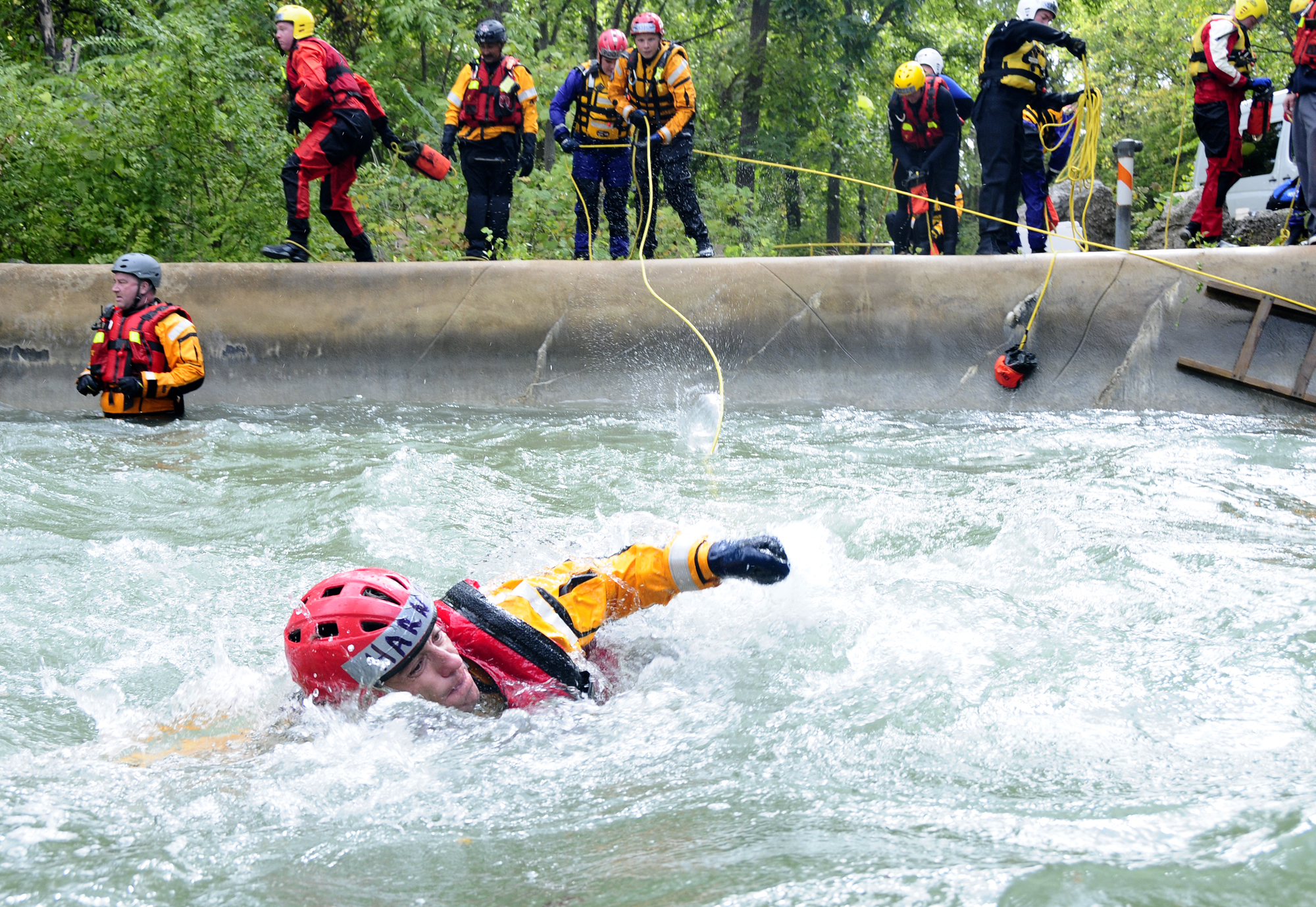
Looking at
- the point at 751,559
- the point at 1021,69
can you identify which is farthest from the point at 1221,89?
the point at 751,559

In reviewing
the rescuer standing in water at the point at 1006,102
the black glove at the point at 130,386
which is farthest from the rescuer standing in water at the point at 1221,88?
the black glove at the point at 130,386

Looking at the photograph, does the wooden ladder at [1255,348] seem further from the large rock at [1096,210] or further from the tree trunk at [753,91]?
the tree trunk at [753,91]

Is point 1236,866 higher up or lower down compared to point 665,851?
higher up

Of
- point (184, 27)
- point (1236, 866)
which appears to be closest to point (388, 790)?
point (1236, 866)

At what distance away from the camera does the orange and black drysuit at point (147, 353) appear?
7.03m

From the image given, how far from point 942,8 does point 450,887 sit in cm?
1941

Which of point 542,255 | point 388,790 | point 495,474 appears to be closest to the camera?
point 388,790

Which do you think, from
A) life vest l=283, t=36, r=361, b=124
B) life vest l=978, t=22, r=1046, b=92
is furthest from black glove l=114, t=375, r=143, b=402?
life vest l=978, t=22, r=1046, b=92

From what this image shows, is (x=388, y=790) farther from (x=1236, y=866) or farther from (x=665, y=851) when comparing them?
(x=1236, y=866)

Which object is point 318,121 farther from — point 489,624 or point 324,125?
point 489,624

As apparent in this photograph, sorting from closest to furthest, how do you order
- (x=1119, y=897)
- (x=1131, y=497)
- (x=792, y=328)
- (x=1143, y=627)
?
(x=1119, y=897)
(x=1143, y=627)
(x=1131, y=497)
(x=792, y=328)

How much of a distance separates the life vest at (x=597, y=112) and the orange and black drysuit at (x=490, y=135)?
40 centimetres

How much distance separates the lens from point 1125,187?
9469 mm

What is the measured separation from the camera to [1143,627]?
382 centimetres
